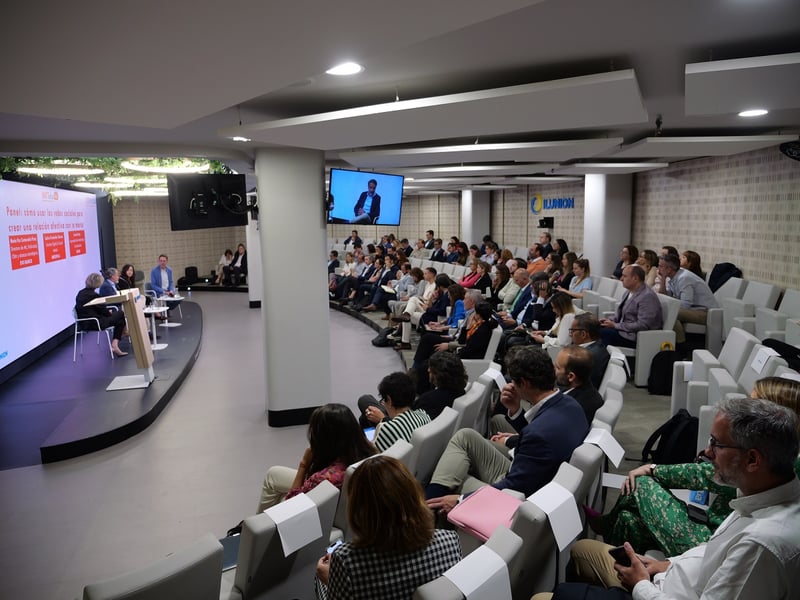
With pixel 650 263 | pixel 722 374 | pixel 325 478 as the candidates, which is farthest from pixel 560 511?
pixel 650 263

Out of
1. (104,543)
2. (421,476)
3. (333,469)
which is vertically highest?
(333,469)

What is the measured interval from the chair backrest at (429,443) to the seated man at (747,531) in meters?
1.05

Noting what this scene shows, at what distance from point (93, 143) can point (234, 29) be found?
16.1 feet

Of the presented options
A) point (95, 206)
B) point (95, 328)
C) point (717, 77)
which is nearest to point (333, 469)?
point (717, 77)

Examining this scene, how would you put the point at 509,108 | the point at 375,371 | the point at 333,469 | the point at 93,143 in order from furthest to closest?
the point at 375,371, the point at 93,143, the point at 509,108, the point at 333,469

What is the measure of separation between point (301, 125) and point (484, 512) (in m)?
2.87

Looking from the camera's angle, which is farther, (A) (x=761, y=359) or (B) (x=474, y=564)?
(A) (x=761, y=359)

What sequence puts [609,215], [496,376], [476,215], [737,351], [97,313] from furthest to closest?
[476,215], [609,215], [97,313], [737,351], [496,376]

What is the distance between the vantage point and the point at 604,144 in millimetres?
6133

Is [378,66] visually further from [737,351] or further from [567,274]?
[567,274]

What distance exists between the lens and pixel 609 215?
1185 centimetres

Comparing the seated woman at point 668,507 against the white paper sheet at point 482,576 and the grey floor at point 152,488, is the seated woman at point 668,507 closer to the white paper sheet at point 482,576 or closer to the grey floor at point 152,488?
the white paper sheet at point 482,576

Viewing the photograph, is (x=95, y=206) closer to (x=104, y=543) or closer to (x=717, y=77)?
(x=104, y=543)

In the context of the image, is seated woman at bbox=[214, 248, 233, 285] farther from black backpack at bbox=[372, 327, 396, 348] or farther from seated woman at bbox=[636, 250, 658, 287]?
seated woman at bbox=[636, 250, 658, 287]
